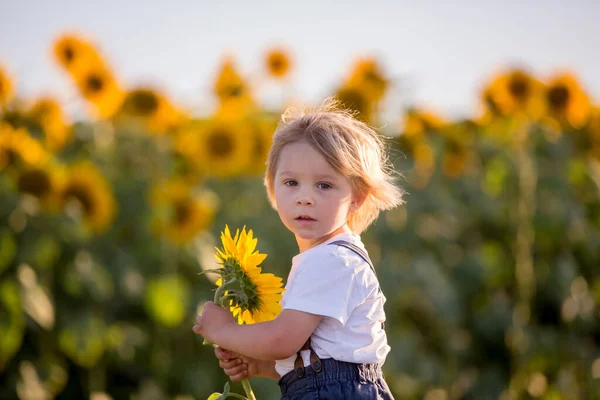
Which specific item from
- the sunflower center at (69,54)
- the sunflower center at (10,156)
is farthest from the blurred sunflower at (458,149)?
the sunflower center at (10,156)

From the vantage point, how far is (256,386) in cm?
333

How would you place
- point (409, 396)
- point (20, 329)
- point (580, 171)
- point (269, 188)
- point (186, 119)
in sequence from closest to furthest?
1. point (269, 188)
2. point (20, 329)
3. point (409, 396)
4. point (186, 119)
5. point (580, 171)

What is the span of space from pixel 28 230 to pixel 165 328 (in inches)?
26.9

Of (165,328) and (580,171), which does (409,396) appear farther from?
(580,171)

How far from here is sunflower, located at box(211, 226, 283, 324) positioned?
1179mm

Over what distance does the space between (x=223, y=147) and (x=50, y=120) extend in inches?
31.3

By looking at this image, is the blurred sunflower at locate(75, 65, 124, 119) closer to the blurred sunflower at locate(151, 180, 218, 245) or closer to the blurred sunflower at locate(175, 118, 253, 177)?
the blurred sunflower at locate(175, 118, 253, 177)

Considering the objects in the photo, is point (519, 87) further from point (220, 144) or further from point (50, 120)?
point (50, 120)

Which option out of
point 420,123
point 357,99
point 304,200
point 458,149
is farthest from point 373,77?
point 304,200

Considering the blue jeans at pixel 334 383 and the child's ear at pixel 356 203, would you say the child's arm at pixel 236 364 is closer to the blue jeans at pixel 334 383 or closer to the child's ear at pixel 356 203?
the blue jeans at pixel 334 383

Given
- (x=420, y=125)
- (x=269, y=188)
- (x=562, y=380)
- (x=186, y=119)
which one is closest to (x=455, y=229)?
(x=420, y=125)

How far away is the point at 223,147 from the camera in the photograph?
4.17 metres

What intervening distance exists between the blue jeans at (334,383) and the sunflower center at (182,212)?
243cm

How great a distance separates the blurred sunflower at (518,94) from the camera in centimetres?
416
